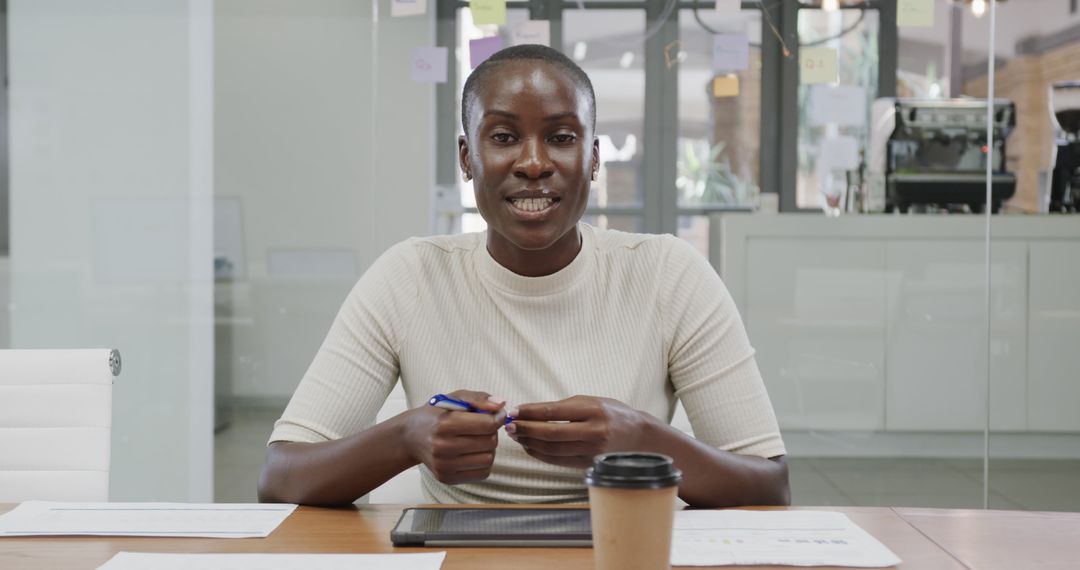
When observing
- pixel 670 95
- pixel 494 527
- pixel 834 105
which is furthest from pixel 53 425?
pixel 834 105

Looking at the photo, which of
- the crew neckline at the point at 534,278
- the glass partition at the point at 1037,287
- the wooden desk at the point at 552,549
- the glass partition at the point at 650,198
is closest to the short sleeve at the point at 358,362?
the crew neckline at the point at 534,278

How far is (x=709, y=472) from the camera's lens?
131 centimetres

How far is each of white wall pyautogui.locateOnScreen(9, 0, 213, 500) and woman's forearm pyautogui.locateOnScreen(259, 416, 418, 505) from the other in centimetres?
214

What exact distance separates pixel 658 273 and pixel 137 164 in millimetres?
2265

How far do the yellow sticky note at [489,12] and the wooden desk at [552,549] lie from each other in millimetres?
2278

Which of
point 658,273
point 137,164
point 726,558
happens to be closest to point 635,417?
point 726,558

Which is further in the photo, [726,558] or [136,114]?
[136,114]

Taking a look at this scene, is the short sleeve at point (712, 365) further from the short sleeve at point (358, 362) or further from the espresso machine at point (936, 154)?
the espresso machine at point (936, 154)

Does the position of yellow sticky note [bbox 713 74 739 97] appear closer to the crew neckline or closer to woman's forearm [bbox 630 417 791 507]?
the crew neckline

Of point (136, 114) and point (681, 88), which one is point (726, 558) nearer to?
point (681, 88)

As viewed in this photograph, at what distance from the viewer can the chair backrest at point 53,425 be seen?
5.40ft

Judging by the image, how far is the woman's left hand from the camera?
120 cm

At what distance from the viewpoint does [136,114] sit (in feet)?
11.0

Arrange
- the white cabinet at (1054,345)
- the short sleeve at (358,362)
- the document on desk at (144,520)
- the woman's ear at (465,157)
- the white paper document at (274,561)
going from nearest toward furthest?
the white paper document at (274,561)
the document on desk at (144,520)
the short sleeve at (358,362)
the woman's ear at (465,157)
the white cabinet at (1054,345)
